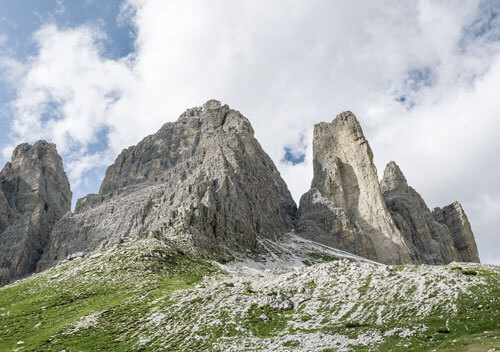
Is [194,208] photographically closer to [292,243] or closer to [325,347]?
[292,243]

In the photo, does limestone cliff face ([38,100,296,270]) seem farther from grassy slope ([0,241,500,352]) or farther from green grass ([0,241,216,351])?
grassy slope ([0,241,500,352])

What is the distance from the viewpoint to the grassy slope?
3962 cm

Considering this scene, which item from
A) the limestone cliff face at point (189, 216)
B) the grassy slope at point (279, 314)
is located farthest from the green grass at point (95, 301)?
the limestone cliff face at point (189, 216)

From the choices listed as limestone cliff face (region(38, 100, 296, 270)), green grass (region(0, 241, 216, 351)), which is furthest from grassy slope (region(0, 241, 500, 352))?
limestone cliff face (region(38, 100, 296, 270))

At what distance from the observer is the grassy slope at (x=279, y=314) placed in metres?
39.6

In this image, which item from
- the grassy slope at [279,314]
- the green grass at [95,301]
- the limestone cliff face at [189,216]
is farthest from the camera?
the limestone cliff face at [189,216]

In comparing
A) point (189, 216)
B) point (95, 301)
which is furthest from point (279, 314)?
point (189, 216)

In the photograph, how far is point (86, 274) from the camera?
81062 mm

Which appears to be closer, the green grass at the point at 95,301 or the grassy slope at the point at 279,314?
the grassy slope at the point at 279,314

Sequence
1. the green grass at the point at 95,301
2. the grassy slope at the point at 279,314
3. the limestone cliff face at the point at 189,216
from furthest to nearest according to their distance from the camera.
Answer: the limestone cliff face at the point at 189,216
the green grass at the point at 95,301
the grassy slope at the point at 279,314

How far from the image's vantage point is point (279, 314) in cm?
5019

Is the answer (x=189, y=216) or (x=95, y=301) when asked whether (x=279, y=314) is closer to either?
(x=95, y=301)

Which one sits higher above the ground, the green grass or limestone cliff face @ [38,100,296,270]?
limestone cliff face @ [38,100,296,270]

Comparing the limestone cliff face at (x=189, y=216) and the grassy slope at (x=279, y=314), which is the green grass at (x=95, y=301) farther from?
the limestone cliff face at (x=189, y=216)
